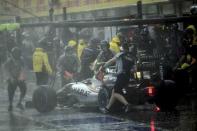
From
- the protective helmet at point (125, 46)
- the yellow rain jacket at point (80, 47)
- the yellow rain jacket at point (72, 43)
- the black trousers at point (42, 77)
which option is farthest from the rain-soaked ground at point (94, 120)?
the yellow rain jacket at point (80, 47)

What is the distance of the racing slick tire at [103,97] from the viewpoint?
587 inches

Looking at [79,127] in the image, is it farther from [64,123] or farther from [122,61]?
[122,61]

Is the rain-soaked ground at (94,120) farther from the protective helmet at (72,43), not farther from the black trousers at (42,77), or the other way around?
the protective helmet at (72,43)

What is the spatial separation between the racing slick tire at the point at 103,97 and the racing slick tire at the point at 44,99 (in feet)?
4.03

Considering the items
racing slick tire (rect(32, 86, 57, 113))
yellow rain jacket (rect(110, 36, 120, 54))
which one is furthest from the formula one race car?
yellow rain jacket (rect(110, 36, 120, 54))

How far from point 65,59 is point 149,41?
254 cm

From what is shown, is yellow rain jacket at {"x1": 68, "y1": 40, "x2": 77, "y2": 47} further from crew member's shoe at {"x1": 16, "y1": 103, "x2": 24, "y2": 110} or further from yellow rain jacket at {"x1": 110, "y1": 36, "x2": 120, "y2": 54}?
crew member's shoe at {"x1": 16, "y1": 103, "x2": 24, "y2": 110}

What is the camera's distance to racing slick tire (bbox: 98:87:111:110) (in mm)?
14906

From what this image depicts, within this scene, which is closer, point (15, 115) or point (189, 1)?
point (15, 115)

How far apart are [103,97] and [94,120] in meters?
1.36

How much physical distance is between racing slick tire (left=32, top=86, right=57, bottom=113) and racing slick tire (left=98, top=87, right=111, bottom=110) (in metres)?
1.23

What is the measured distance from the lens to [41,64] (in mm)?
16922

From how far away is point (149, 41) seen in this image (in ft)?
54.9

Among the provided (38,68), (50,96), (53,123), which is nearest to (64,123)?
(53,123)
